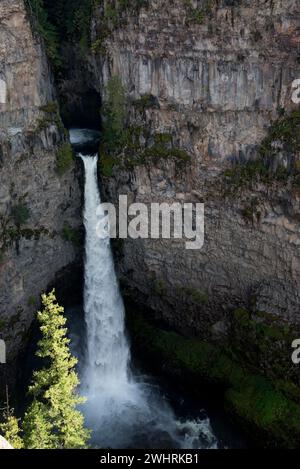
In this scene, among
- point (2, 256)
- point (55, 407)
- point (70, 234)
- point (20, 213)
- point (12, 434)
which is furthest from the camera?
point (70, 234)

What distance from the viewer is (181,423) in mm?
27922

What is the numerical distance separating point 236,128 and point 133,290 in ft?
34.3

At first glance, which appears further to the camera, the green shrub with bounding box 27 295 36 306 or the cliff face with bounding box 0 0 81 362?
the green shrub with bounding box 27 295 36 306

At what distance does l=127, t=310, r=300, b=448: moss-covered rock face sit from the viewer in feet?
87.5

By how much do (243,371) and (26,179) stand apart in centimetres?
1365

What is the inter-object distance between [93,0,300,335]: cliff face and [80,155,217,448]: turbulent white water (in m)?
2.04

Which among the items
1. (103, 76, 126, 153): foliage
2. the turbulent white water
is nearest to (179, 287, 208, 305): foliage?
the turbulent white water

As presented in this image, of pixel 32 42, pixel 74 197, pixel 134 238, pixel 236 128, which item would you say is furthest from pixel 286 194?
pixel 32 42

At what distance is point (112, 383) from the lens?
30453 mm

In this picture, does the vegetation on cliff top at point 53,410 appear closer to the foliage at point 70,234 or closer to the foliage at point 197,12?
the foliage at point 70,234

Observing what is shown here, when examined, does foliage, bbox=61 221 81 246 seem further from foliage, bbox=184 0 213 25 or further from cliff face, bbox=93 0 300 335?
foliage, bbox=184 0 213 25

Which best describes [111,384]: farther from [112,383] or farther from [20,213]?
[20,213]

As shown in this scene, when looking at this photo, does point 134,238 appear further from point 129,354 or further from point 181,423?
point 181,423

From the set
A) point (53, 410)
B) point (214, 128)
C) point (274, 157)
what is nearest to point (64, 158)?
point (214, 128)
